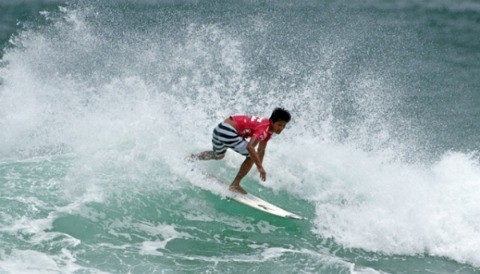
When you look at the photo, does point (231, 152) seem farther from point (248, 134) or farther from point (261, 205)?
point (248, 134)

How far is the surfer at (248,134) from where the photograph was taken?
Result: 28.9ft

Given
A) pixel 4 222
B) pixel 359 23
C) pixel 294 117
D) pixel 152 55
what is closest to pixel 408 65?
A: pixel 359 23

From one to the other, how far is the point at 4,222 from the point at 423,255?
19.1 ft

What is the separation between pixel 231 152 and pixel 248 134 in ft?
7.09

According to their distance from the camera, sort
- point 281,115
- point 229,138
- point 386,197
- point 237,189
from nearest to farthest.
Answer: point 281,115 → point 229,138 → point 237,189 → point 386,197

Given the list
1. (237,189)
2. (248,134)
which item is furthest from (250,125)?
(237,189)

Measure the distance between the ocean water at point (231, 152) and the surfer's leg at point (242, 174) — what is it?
250 millimetres

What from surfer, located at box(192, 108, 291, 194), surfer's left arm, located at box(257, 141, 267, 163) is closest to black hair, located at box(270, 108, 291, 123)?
surfer, located at box(192, 108, 291, 194)

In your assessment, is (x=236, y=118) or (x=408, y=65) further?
(x=408, y=65)

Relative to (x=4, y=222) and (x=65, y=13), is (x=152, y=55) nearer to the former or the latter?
(x=65, y=13)

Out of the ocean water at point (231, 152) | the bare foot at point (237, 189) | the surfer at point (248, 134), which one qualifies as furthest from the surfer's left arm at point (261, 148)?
the ocean water at point (231, 152)

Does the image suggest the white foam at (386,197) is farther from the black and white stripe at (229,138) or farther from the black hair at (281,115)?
the black hair at (281,115)

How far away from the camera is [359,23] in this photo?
2127 cm

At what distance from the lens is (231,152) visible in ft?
37.4
